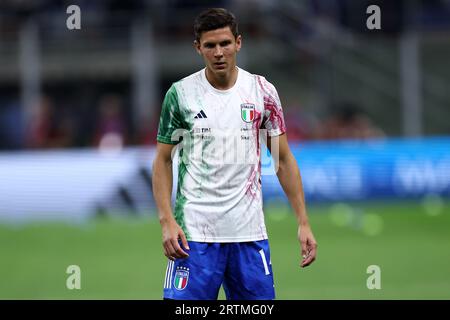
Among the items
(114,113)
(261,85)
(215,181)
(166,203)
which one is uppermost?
(261,85)

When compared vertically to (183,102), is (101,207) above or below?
below

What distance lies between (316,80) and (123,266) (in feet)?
28.4

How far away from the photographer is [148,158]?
1792cm

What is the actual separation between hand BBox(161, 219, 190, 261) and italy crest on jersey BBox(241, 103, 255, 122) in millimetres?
727

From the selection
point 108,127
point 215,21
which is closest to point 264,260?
point 215,21

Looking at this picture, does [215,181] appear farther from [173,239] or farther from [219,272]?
[219,272]

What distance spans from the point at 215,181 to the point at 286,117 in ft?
46.9

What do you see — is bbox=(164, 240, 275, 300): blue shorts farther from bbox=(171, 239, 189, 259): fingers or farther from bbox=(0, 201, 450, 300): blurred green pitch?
bbox=(0, 201, 450, 300): blurred green pitch

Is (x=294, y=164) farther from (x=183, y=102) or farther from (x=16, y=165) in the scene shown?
(x=16, y=165)

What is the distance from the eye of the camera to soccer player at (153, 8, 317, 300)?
641 cm

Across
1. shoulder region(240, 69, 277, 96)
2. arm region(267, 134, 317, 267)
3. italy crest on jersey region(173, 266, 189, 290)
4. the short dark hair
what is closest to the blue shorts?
italy crest on jersey region(173, 266, 189, 290)

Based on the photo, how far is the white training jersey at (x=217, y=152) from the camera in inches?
254

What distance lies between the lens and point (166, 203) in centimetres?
647

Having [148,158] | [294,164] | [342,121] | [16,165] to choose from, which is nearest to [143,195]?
[148,158]
